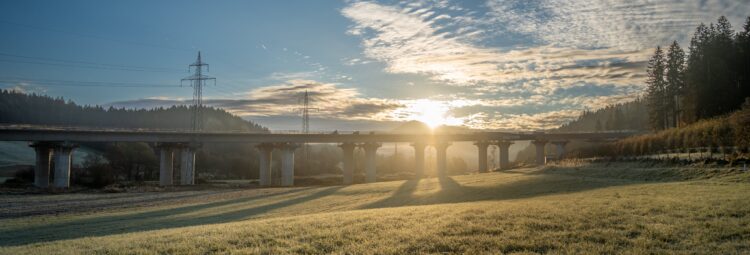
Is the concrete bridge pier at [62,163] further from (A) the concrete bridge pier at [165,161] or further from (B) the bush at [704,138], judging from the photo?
(B) the bush at [704,138]

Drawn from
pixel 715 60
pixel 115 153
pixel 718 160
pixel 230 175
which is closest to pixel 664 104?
pixel 715 60

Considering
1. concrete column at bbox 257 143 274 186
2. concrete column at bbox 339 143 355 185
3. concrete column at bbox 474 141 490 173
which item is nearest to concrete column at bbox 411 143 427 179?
concrete column at bbox 474 141 490 173

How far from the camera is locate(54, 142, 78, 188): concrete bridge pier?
80.5 meters

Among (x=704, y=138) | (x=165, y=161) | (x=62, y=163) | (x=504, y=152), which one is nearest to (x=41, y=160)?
(x=62, y=163)

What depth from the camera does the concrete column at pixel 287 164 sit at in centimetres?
9988

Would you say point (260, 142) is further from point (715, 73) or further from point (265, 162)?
point (715, 73)

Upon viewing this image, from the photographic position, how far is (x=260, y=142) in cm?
10444

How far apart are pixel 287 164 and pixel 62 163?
134 feet

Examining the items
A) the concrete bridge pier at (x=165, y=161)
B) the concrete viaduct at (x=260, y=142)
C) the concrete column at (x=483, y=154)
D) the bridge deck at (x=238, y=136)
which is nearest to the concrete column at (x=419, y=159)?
the concrete viaduct at (x=260, y=142)

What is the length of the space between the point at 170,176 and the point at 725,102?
104270mm

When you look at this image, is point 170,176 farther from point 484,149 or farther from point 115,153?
point 484,149

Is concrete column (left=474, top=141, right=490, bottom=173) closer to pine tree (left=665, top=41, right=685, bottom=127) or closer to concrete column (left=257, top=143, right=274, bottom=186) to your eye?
pine tree (left=665, top=41, right=685, bottom=127)

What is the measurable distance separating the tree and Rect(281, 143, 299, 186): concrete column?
8126cm

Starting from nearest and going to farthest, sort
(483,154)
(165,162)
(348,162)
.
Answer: (165,162) → (348,162) → (483,154)
